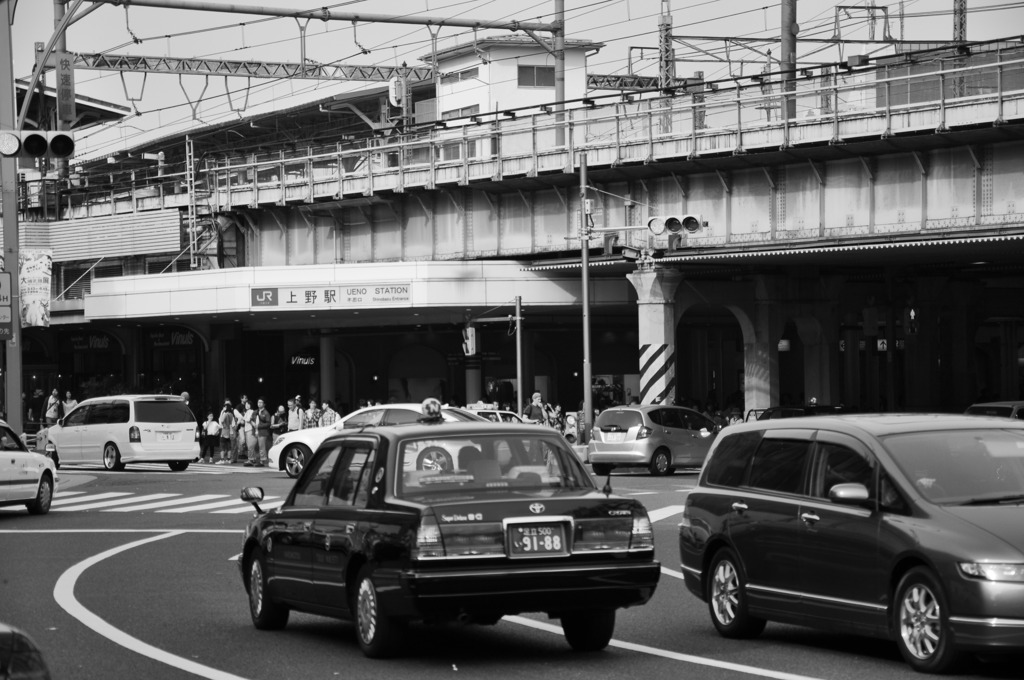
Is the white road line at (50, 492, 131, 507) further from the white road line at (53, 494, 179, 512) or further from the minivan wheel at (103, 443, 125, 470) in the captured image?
the minivan wheel at (103, 443, 125, 470)

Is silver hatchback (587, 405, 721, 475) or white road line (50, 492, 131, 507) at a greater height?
silver hatchback (587, 405, 721, 475)

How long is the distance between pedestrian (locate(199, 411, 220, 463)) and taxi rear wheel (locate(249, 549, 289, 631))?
3413 centimetres

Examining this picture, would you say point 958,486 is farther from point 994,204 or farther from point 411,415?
point 994,204

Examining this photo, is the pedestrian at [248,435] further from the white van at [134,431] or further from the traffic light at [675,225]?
the traffic light at [675,225]

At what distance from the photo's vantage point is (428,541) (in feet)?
32.8

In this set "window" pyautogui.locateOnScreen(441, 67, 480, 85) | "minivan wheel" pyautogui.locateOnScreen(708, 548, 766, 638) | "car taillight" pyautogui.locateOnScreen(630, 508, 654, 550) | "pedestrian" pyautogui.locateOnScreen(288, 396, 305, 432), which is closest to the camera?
"car taillight" pyautogui.locateOnScreen(630, 508, 654, 550)

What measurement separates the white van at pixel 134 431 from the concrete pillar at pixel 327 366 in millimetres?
23233

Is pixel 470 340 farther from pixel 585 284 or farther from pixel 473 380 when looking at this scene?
pixel 473 380

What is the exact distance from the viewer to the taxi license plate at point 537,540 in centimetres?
1013

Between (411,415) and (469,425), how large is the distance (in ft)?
71.3

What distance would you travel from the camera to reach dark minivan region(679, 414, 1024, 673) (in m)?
9.42

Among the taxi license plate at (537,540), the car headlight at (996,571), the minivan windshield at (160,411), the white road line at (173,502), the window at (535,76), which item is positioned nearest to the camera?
the car headlight at (996,571)

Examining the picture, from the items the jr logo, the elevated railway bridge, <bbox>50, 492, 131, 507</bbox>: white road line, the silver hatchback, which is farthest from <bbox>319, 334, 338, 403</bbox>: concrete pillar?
<bbox>50, 492, 131, 507</bbox>: white road line

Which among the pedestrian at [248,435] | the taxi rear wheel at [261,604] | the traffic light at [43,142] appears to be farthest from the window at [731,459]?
the pedestrian at [248,435]
